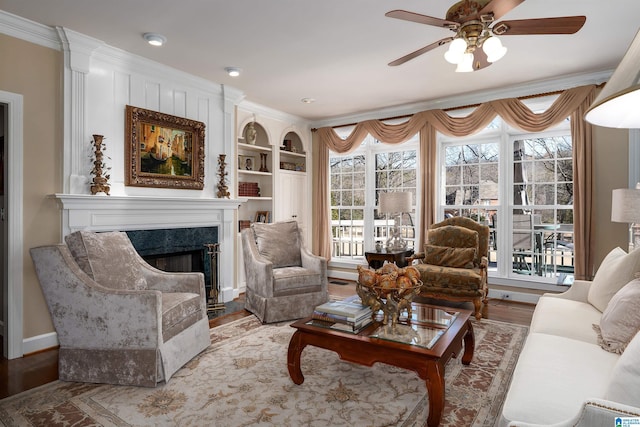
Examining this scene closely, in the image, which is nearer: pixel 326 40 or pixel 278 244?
pixel 326 40

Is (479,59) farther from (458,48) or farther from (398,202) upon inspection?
(398,202)

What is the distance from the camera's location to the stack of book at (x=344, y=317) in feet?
8.00

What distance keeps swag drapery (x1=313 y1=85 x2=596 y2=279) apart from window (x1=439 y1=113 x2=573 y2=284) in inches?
10.9

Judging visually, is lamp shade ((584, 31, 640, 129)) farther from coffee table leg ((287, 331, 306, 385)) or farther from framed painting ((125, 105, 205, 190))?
framed painting ((125, 105, 205, 190))

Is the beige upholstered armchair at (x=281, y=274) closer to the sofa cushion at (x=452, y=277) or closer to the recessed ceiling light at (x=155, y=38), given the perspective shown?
the sofa cushion at (x=452, y=277)

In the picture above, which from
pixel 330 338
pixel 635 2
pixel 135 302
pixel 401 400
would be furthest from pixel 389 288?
pixel 635 2

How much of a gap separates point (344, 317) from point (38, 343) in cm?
267

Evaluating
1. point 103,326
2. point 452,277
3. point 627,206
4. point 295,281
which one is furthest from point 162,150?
point 627,206

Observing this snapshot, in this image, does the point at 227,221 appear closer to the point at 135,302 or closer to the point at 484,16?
the point at 135,302

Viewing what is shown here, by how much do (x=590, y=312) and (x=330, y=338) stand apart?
1795 millimetres

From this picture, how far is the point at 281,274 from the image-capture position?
3.92m

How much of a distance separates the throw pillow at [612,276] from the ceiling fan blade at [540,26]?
1.46 metres

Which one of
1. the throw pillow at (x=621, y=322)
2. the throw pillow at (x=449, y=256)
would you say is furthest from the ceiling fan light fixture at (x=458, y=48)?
→ the throw pillow at (x=449, y=256)

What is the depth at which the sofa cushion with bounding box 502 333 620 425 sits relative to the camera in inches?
54.8
